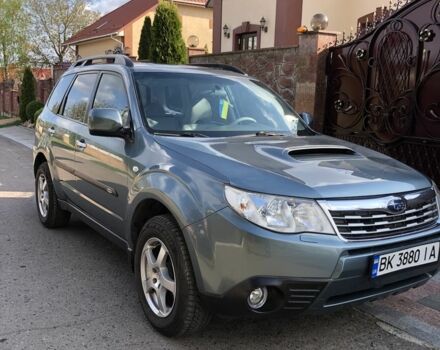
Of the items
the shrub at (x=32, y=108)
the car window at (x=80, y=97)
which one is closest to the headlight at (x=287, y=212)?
the car window at (x=80, y=97)

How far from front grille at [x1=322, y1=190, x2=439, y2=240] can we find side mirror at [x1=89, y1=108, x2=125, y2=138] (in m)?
1.69

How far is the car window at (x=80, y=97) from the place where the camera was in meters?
4.75

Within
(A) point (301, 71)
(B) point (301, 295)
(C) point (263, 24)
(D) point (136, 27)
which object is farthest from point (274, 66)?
(D) point (136, 27)

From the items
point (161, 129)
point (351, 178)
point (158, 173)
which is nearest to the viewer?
point (351, 178)

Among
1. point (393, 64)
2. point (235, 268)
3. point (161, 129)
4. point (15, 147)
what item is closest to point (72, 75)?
point (161, 129)

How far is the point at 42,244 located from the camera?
5164mm

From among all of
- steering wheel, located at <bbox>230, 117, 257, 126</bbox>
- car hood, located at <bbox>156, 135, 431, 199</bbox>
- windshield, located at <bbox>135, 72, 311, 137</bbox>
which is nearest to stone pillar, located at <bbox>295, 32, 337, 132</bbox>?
windshield, located at <bbox>135, 72, 311, 137</bbox>

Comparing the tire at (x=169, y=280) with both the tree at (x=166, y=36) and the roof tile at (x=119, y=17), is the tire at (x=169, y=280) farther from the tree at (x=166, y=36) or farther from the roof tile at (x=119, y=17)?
the roof tile at (x=119, y=17)

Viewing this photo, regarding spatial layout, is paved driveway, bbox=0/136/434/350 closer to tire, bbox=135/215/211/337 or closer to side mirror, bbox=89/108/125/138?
tire, bbox=135/215/211/337

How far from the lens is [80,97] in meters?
4.96

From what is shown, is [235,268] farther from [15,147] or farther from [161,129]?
[15,147]

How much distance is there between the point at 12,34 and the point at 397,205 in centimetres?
4055

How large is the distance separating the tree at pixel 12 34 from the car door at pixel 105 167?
3706 centimetres

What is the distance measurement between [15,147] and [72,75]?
927 centimetres
